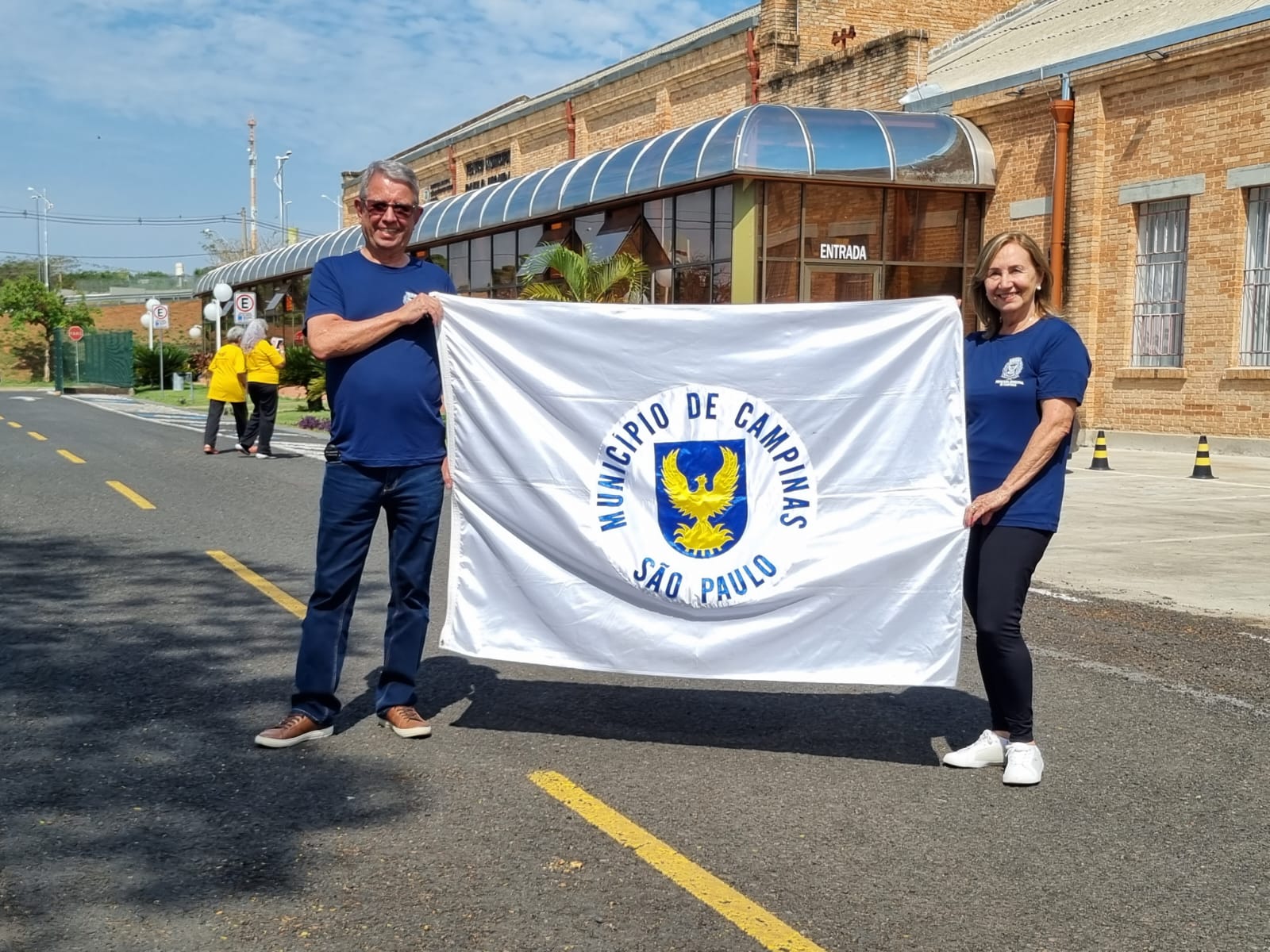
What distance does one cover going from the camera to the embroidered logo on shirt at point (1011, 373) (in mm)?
4582

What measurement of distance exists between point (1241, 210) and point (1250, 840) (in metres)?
17.5

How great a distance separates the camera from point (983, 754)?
190 inches

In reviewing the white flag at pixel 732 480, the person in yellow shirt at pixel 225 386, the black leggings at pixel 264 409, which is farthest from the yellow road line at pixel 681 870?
the person in yellow shirt at pixel 225 386

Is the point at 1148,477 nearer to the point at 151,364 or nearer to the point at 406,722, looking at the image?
the point at 406,722

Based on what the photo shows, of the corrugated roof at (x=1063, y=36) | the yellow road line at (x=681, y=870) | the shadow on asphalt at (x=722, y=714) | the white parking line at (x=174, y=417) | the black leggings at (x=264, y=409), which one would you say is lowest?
the shadow on asphalt at (x=722, y=714)

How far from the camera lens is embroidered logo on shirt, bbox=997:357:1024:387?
4582mm

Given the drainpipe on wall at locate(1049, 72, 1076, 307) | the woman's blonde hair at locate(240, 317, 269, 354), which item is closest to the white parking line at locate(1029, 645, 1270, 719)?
the woman's blonde hair at locate(240, 317, 269, 354)

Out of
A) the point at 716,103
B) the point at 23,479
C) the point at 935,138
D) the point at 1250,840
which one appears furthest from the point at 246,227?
the point at 1250,840

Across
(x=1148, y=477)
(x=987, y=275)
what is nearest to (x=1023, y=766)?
(x=987, y=275)

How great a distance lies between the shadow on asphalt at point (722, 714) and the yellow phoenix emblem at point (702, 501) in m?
0.81

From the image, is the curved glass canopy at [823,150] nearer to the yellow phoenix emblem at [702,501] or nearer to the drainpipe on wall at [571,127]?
the drainpipe on wall at [571,127]

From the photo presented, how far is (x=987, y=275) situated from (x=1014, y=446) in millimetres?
612

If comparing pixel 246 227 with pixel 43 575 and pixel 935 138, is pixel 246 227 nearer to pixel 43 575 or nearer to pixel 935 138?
pixel 935 138

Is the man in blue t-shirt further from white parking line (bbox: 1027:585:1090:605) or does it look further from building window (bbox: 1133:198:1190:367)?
building window (bbox: 1133:198:1190:367)
